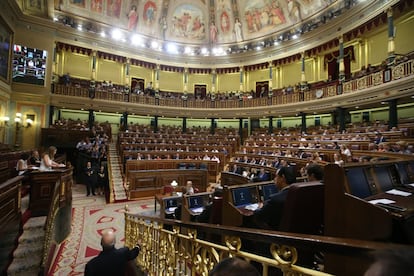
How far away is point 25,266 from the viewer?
318 centimetres

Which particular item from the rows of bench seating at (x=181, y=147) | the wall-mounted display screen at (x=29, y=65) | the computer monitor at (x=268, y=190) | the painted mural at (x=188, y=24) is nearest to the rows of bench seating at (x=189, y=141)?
the rows of bench seating at (x=181, y=147)

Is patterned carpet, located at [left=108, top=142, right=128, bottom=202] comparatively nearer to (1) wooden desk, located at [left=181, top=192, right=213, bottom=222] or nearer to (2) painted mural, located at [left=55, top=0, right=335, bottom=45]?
(1) wooden desk, located at [left=181, top=192, right=213, bottom=222]

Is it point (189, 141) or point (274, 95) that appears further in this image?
point (274, 95)

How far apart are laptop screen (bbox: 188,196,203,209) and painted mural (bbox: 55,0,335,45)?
15627mm

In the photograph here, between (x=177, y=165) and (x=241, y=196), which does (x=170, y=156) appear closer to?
(x=177, y=165)

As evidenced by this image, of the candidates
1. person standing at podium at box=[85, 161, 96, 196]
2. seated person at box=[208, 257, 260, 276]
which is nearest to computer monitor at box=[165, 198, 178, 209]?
person standing at podium at box=[85, 161, 96, 196]

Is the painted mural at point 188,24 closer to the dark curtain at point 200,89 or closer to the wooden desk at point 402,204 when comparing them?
the dark curtain at point 200,89

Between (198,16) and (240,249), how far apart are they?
2182 centimetres

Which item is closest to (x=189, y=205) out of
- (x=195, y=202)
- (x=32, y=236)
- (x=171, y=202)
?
(x=195, y=202)

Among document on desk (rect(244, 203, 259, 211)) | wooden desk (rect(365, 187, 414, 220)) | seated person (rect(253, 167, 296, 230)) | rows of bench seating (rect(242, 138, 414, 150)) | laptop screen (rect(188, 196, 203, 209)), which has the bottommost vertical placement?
laptop screen (rect(188, 196, 203, 209))

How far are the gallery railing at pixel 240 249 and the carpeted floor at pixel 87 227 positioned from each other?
165 cm

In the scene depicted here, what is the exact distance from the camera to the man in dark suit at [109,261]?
2.19 metres

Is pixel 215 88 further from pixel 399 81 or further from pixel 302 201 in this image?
pixel 302 201

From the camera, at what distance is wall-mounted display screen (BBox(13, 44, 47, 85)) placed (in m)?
11.4
